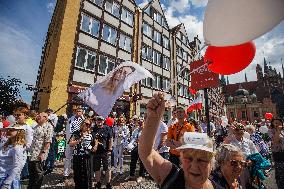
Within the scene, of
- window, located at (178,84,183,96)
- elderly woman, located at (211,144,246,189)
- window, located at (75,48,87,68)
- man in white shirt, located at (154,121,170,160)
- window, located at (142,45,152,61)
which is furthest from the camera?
window, located at (178,84,183,96)

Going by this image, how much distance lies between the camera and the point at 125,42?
20.4 m

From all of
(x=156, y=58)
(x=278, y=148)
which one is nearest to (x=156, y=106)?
(x=278, y=148)

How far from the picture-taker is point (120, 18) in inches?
A: 790

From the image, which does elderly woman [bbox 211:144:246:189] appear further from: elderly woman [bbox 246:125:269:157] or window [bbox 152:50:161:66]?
window [bbox 152:50:161:66]

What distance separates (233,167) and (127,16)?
20.2 m

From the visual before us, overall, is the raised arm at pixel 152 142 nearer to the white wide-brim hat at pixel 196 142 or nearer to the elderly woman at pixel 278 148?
the white wide-brim hat at pixel 196 142

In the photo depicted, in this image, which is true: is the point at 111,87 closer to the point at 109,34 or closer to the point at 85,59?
the point at 85,59

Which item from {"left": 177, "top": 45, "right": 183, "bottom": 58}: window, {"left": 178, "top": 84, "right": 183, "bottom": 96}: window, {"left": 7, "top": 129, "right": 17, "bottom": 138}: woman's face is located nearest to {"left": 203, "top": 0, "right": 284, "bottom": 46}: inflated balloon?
{"left": 7, "top": 129, "right": 17, "bottom": 138}: woman's face

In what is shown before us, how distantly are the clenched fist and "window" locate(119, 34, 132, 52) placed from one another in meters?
18.5

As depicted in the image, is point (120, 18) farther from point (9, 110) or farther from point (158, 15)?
point (9, 110)

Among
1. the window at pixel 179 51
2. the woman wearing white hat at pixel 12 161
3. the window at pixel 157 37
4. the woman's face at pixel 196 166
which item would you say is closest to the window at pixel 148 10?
the window at pixel 157 37

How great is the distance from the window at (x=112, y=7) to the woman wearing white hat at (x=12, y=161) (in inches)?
667

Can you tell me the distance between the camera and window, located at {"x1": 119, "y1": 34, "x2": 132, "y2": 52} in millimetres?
19922

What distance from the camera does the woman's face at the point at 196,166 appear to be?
187 cm
